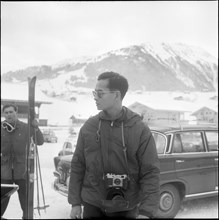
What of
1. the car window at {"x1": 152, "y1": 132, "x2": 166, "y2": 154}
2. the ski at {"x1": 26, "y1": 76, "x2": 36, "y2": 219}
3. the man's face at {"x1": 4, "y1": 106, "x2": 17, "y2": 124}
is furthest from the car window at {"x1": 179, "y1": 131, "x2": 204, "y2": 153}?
the man's face at {"x1": 4, "y1": 106, "x2": 17, "y2": 124}

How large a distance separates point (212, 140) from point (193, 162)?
65 centimetres

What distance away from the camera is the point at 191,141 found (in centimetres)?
482

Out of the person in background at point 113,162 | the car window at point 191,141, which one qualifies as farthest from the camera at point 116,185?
the car window at point 191,141

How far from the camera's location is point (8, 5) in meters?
5.60

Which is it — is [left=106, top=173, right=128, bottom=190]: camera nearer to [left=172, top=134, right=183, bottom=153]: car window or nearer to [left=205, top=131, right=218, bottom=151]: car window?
[left=172, top=134, right=183, bottom=153]: car window

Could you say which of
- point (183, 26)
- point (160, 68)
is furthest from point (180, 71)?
point (183, 26)

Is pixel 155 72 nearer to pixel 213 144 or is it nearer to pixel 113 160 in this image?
pixel 213 144

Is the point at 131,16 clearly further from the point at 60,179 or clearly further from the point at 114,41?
the point at 60,179

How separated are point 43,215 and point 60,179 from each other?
22.6 inches

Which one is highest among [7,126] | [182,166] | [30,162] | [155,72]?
[155,72]

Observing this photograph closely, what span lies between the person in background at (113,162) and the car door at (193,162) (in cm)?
266

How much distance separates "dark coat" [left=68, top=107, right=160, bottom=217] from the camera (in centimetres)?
183

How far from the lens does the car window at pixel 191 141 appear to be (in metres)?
4.66

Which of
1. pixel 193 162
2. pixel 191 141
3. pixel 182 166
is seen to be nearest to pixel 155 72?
pixel 191 141
